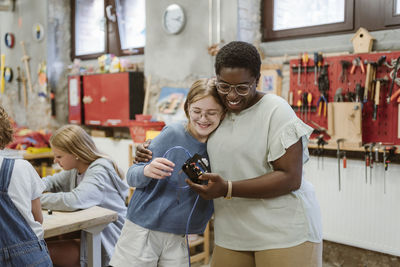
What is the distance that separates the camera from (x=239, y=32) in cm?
363

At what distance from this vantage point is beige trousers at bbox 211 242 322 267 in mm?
1383

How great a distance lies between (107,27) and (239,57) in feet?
15.1

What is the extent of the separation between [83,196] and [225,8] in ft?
7.40

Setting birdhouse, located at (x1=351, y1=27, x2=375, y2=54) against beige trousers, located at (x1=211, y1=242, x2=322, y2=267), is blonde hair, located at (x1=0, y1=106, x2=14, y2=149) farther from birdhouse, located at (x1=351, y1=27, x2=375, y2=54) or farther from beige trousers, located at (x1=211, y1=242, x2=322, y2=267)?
birdhouse, located at (x1=351, y1=27, x2=375, y2=54)

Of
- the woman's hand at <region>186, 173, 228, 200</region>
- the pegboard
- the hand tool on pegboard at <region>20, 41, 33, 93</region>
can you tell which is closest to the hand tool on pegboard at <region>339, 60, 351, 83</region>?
the pegboard

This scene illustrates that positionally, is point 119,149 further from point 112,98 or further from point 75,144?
point 75,144

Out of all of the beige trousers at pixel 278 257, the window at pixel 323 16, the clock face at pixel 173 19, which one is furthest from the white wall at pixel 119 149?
the beige trousers at pixel 278 257

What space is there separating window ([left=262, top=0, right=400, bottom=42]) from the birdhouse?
0.64ft

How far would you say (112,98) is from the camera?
193 inches

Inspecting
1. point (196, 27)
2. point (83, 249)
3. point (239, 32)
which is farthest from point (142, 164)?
point (196, 27)

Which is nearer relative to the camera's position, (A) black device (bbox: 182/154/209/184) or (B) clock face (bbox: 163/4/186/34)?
(A) black device (bbox: 182/154/209/184)

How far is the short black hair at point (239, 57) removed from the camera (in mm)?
1372

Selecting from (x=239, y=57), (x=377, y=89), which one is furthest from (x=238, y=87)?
(x=377, y=89)

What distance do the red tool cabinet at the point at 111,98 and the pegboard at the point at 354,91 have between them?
6.54 ft
